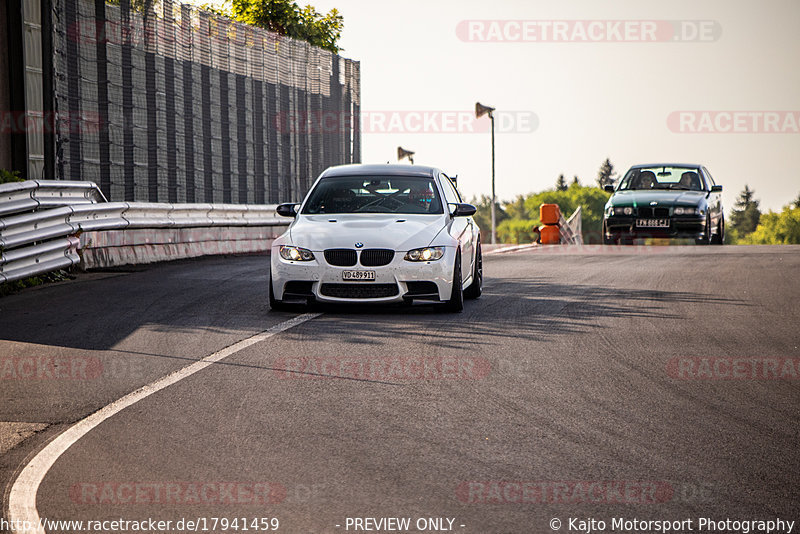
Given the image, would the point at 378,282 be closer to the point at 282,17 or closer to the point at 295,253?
the point at 295,253

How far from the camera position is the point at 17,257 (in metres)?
12.8

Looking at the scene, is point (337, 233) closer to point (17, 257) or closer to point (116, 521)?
point (17, 257)

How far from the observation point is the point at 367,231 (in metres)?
10.7

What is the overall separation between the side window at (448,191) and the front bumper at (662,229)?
36.0 ft

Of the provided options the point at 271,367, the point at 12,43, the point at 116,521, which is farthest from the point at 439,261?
the point at 12,43

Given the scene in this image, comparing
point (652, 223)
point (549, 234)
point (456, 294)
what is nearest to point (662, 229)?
point (652, 223)

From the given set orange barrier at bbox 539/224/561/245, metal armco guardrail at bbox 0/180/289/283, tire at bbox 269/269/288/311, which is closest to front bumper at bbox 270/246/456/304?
tire at bbox 269/269/288/311

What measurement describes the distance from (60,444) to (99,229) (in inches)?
408

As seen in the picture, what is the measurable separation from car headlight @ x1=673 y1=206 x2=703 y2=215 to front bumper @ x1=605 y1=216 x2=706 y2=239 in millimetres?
110

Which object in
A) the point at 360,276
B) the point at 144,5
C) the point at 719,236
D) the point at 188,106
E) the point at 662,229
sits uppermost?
the point at 144,5

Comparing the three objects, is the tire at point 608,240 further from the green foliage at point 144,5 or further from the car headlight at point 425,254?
the car headlight at point 425,254

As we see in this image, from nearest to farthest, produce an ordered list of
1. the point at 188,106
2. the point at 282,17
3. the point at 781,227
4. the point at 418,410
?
the point at 418,410, the point at 188,106, the point at 282,17, the point at 781,227

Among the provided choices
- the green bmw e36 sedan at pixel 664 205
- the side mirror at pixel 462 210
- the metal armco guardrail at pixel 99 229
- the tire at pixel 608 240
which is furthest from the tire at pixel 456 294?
the tire at pixel 608 240

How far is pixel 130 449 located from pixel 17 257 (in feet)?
26.5
